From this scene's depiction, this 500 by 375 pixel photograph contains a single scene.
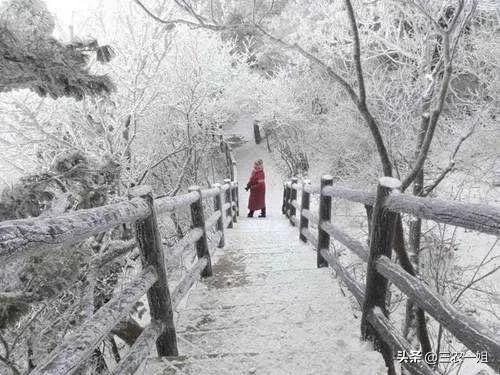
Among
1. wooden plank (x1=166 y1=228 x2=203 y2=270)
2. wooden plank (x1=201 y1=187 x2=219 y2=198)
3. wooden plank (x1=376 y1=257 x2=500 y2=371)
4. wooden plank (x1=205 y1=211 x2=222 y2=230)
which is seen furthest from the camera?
wooden plank (x1=205 y1=211 x2=222 y2=230)

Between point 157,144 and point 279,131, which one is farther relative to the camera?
point 279,131

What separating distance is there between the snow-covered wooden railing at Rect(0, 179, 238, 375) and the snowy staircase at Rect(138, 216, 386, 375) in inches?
11.3

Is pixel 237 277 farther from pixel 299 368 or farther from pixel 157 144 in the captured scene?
pixel 157 144

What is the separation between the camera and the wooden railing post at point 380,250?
2387 mm

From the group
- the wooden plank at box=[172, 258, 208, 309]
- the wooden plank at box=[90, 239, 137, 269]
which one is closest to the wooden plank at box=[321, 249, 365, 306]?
the wooden plank at box=[172, 258, 208, 309]

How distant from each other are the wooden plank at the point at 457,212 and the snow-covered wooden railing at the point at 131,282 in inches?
61.3

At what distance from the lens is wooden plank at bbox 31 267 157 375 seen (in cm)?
132

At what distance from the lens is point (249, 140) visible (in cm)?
3350

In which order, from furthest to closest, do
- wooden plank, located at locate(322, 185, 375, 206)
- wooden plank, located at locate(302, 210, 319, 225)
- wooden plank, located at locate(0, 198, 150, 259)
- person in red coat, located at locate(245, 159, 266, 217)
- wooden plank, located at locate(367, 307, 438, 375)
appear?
person in red coat, located at locate(245, 159, 266, 217) < wooden plank, located at locate(302, 210, 319, 225) < wooden plank, located at locate(322, 185, 375, 206) < wooden plank, located at locate(367, 307, 438, 375) < wooden plank, located at locate(0, 198, 150, 259)

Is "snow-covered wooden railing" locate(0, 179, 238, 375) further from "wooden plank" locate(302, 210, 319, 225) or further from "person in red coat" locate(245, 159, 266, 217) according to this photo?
"person in red coat" locate(245, 159, 266, 217)

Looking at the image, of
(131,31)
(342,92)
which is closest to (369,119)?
(131,31)

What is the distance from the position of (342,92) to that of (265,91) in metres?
6.26

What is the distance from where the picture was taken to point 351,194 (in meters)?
3.16

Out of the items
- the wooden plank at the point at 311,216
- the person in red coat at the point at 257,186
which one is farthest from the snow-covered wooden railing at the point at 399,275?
the person in red coat at the point at 257,186
